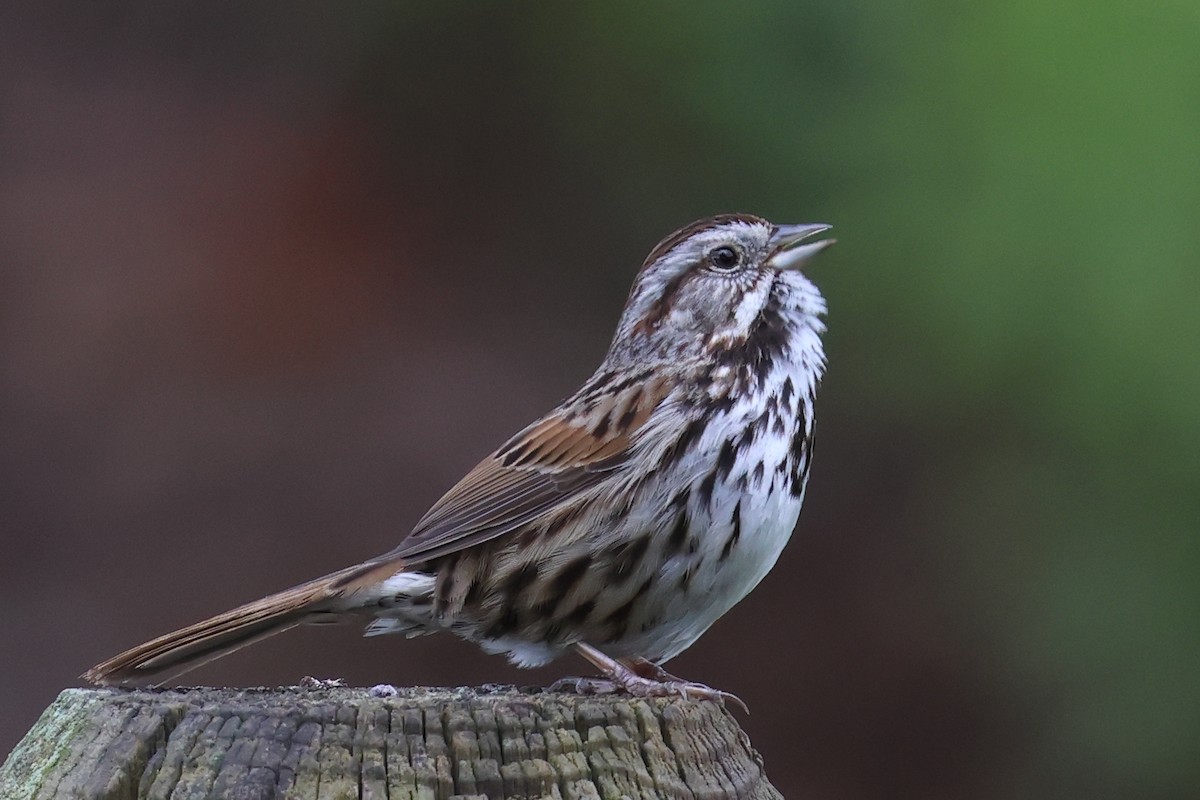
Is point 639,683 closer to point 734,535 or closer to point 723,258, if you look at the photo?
point 734,535

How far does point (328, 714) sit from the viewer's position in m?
2.32

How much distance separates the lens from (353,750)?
2.29m

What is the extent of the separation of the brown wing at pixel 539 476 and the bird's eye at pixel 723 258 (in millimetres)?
428

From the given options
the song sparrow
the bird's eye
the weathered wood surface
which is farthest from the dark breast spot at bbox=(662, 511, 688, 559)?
the weathered wood surface

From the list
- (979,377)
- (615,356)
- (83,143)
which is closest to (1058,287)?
(979,377)

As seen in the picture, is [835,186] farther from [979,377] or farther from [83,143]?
[83,143]

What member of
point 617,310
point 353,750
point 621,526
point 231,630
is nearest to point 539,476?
point 621,526

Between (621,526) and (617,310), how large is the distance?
3.09 metres

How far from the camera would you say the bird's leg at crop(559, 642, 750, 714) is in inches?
115

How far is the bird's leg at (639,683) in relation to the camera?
293 centimetres

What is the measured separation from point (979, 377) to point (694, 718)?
320 centimetres

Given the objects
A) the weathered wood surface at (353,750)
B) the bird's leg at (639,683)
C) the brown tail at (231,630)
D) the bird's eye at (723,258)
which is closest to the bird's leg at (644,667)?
the bird's leg at (639,683)

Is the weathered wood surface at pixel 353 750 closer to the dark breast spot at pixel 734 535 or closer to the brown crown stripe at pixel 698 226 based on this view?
the dark breast spot at pixel 734 535

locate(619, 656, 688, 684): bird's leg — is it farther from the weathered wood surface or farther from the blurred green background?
the blurred green background
